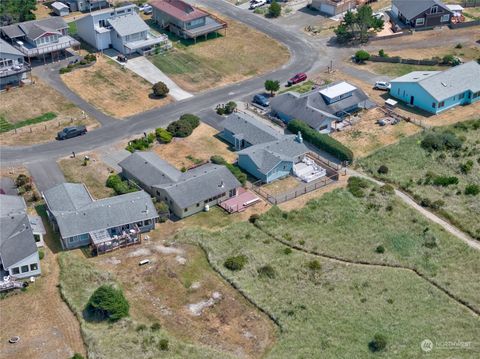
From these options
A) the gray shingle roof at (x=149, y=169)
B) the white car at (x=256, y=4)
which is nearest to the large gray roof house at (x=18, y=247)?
the gray shingle roof at (x=149, y=169)

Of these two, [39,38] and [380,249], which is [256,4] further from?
[380,249]

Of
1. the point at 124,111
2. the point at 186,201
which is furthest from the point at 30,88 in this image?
the point at 186,201

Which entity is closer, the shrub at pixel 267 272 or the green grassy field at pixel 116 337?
the green grassy field at pixel 116 337

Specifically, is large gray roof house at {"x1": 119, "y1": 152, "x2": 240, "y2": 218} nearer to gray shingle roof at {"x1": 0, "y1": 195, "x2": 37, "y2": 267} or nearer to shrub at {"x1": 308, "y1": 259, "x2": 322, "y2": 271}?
gray shingle roof at {"x1": 0, "y1": 195, "x2": 37, "y2": 267}

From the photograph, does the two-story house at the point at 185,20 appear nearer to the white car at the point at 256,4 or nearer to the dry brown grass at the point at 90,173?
the white car at the point at 256,4

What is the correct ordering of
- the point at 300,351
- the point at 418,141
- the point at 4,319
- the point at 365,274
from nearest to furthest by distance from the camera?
the point at 300,351
the point at 4,319
the point at 365,274
the point at 418,141

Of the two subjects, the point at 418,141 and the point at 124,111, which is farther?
the point at 124,111

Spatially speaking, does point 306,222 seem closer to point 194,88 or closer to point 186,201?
point 186,201

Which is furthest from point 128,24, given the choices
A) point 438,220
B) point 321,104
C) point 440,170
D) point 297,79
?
point 438,220
